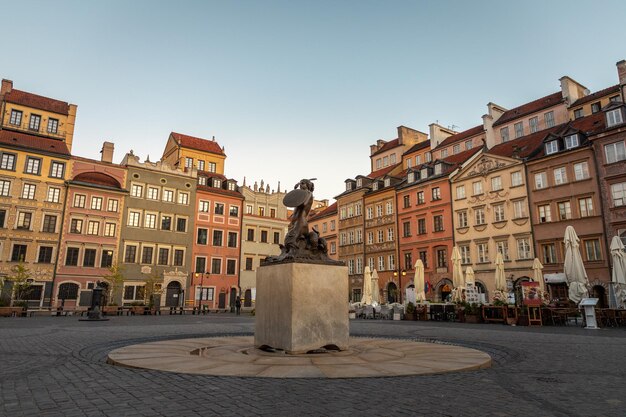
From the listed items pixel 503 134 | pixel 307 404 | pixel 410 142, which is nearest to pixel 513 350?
pixel 307 404

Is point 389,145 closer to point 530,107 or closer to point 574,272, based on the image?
point 530,107

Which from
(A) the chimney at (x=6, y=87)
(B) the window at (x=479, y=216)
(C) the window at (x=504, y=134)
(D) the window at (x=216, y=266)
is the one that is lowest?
(D) the window at (x=216, y=266)

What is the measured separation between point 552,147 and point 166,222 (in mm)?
36116

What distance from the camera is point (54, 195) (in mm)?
38406

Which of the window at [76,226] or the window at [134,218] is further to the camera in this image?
the window at [134,218]

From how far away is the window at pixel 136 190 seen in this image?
42.7m

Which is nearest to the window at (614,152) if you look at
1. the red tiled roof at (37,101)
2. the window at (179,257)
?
the window at (179,257)

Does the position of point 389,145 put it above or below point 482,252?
above

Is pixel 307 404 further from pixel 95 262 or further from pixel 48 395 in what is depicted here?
pixel 95 262

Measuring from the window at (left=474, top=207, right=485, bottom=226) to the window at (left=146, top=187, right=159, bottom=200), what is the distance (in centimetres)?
3119

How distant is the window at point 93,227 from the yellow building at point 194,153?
13084mm

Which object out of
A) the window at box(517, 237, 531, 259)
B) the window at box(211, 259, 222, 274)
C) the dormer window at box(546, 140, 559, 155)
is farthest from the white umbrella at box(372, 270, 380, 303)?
the window at box(211, 259, 222, 274)

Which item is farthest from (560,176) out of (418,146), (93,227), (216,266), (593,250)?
(93,227)

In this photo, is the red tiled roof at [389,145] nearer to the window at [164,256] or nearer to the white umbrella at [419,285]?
the white umbrella at [419,285]
